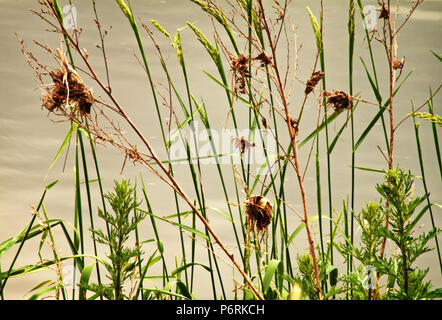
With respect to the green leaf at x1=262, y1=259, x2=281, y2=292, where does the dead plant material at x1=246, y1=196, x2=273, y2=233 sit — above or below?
above

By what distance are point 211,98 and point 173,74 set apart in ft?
0.49

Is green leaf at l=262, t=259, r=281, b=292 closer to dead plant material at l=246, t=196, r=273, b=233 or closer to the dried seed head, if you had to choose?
dead plant material at l=246, t=196, r=273, b=233

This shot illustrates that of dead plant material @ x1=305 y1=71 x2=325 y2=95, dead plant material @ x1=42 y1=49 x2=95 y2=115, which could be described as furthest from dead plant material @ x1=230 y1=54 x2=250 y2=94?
dead plant material @ x1=42 y1=49 x2=95 y2=115

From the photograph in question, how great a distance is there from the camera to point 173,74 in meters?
1.45

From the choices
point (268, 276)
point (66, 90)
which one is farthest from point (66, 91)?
point (268, 276)

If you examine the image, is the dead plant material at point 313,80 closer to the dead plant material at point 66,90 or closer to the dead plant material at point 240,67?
the dead plant material at point 240,67

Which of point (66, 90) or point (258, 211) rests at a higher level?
point (66, 90)

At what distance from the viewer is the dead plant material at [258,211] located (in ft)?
1.76

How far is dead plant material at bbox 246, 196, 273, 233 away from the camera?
0.54 m

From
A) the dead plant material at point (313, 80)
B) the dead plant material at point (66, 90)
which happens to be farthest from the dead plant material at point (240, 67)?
the dead plant material at point (66, 90)

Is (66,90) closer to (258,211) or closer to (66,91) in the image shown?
(66,91)

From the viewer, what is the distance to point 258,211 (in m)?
0.54
